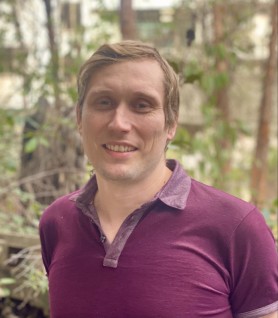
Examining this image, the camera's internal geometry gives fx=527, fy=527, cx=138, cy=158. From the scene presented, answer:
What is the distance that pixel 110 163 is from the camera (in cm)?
137

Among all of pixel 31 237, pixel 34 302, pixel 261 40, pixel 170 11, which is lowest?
pixel 34 302

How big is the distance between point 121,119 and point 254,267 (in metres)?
0.49

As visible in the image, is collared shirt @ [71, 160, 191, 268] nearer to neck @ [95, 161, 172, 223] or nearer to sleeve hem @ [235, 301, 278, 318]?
neck @ [95, 161, 172, 223]

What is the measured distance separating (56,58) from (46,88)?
0.46m

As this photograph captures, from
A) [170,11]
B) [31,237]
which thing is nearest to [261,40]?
[170,11]

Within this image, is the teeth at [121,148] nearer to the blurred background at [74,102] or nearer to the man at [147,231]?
the man at [147,231]

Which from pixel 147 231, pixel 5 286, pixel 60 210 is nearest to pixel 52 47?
pixel 5 286

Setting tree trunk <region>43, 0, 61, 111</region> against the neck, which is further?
tree trunk <region>43, 0, 61, 111</region>

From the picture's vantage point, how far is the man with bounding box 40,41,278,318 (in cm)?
129

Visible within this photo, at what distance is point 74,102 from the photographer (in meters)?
3.63

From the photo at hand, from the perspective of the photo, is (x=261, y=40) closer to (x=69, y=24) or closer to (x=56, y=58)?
(x=69, y=24)

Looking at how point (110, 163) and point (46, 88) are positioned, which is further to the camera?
point (46, 88)

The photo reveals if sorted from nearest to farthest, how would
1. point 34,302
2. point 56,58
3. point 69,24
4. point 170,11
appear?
point 34,302, point 56,58, point 69,24, point 170,11

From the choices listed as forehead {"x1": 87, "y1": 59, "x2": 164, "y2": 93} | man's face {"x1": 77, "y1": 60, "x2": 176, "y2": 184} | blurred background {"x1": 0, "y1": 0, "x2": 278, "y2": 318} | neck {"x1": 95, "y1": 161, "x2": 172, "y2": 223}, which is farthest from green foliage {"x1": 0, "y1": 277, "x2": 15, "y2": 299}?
forehead {"x1": 87, "y1": 59, "x2": 164, "y2": 93}
